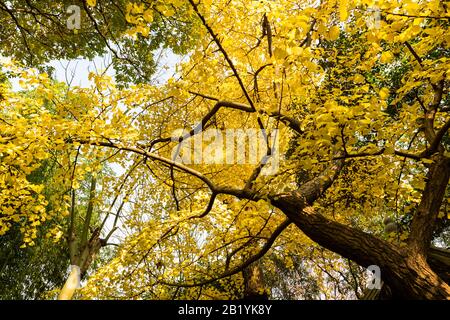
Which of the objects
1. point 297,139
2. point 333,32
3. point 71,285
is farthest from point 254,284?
point 333,32

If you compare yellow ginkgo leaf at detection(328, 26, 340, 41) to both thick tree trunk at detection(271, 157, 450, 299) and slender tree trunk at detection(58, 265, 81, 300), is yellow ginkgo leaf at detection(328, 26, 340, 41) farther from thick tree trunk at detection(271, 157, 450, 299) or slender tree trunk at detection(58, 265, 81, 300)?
slender tree trunk at detection(58, 265, 81, 300)

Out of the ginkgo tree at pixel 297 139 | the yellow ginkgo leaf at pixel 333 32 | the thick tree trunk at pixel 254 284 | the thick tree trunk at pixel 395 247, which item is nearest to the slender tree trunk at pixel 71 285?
the ginkgo tree at pixel 297 139

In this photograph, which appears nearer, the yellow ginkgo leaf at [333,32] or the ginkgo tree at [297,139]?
the yellow ginkgo leaf at [333,32]

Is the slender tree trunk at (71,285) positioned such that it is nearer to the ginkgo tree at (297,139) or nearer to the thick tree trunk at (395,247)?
the ginkgo tree at (297,139)

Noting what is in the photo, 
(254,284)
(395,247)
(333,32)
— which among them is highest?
(333,32)

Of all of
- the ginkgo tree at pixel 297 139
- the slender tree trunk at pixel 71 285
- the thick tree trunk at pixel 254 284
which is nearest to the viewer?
the ginkgo tree at pixel 297 139

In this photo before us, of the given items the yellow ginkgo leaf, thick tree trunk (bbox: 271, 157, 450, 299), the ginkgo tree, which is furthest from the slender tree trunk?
the yellow ginkgo leaf

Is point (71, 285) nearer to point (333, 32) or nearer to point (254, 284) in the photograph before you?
point (254, 284)

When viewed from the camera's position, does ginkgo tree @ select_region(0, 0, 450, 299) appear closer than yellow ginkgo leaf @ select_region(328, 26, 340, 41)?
No
